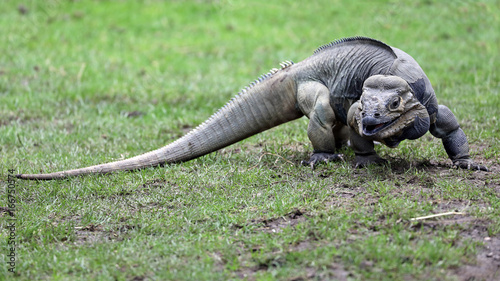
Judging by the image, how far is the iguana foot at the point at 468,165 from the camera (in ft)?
20.0

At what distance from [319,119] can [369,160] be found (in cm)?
71

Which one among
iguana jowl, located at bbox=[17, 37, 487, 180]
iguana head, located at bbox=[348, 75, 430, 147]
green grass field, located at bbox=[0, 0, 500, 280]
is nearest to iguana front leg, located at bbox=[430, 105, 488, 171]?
iguana jowl, located at bbox=[17, 37, 487, 180]

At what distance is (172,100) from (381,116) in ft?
18.0

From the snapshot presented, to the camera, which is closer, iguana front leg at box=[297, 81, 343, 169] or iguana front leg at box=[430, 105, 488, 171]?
iguana front leg at box=[430, 105, 488, 171]

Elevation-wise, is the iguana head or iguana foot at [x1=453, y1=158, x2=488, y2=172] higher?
the iguana head

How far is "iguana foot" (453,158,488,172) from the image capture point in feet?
20.0

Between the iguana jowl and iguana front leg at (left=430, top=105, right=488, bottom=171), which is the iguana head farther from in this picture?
iguana front leg at (left=430, top=105, right=488, bottom=171)

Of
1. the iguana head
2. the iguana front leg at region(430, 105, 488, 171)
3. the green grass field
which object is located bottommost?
the green grass field

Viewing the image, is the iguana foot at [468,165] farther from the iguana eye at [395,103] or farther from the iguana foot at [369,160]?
the iguana eye at [395,103]

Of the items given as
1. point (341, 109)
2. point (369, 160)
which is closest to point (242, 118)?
point (341, 109)

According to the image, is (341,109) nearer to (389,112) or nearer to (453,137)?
(389,112)

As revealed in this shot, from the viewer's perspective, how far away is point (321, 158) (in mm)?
6570

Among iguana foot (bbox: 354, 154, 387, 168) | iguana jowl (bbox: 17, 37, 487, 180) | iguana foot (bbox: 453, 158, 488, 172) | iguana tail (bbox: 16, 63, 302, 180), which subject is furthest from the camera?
iguana tail (bbox: 16, 63, 302, 180)

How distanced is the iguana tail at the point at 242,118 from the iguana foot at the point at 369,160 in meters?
1.00
